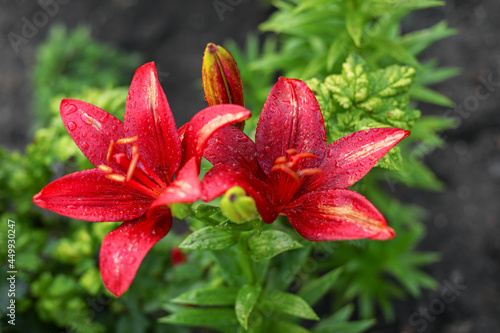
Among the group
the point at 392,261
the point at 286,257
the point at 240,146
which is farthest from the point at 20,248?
the point at 392,261

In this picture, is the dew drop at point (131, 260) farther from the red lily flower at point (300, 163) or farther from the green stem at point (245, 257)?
the green stem at point (245, 257)

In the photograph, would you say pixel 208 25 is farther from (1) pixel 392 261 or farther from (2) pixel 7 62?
(1) pixel 392 261

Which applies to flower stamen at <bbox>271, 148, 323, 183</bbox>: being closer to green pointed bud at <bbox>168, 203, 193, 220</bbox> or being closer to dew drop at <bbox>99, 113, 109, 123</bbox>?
green pointed bud at <bbox>168, 203, 193, 220</bbox>

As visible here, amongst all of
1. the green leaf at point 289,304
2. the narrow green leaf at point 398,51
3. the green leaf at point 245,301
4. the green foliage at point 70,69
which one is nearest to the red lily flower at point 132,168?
the green leaf at point 245,301

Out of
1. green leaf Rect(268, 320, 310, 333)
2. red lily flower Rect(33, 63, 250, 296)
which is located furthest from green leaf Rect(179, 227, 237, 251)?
green leaf Rect(268, 320, 310, 333)

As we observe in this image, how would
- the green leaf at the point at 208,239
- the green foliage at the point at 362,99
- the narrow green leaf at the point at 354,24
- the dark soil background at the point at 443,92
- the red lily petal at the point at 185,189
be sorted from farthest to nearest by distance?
1. the dark soil background at the point at 443,92
2. the narrow green leaf at the point at 354,24
3. the green foliage at the point at 362,99
4. the green leaf at the point at 208,239
5. the red lily petal at the point at 185,189

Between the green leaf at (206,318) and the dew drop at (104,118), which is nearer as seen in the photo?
the dew drop at (104,118)
